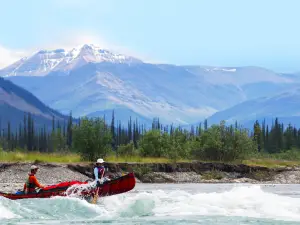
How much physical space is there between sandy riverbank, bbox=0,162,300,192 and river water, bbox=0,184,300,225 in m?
27.7

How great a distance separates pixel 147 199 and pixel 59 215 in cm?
Answer: 504

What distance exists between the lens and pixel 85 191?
39531mm

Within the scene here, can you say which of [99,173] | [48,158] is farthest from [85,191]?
[48,158]

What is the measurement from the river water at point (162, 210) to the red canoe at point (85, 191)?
125 cm

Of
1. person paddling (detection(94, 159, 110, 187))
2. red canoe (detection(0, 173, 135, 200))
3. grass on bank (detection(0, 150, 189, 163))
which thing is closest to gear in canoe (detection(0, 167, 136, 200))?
red canoe (detection(0, 173, 135, 200))

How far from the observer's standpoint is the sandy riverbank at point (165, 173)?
7031 cm

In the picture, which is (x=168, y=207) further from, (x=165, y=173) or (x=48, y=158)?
(x=165, y=173)

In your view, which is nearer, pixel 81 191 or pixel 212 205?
pixel 212 205

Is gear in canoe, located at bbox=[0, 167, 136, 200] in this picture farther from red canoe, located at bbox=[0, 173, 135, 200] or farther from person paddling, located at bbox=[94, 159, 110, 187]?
person paddling, located at bbox=[94, 159, 110, 187]

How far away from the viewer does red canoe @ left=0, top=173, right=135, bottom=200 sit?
38.2m

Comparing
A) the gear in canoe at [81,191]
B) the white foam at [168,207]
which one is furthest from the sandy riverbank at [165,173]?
the white foam at [168,207]

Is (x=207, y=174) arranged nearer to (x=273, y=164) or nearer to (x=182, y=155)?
(x=182, y=155)

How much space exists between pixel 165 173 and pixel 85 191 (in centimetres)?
4275

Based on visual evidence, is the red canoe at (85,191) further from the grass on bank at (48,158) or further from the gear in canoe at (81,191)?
the grass on bank at (48,158)
